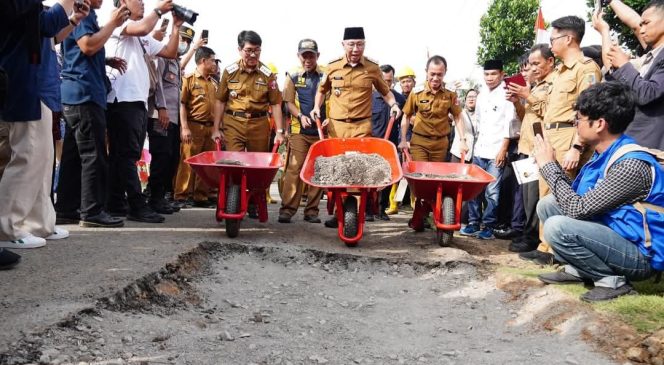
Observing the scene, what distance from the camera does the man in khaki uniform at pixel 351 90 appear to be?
18.3 ft

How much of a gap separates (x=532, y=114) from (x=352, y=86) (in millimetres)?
1788

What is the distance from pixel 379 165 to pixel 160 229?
202cm

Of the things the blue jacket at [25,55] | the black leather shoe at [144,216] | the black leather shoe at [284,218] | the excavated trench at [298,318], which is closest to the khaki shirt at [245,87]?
the black leather shoe at [284,218]

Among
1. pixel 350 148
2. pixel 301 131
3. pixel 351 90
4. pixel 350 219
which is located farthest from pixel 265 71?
pixel 350 219

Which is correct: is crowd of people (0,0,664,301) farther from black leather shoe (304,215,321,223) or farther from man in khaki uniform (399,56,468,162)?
black leather shoe (304,215,321,223)

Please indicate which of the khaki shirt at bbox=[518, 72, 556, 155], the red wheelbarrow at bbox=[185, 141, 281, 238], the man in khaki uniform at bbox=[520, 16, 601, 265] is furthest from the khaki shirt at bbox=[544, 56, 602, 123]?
the red wheelbarrow at bbox=[185, 141, 281, 238]

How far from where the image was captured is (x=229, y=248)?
431cm

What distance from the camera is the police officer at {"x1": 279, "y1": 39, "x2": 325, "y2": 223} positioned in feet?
19.0

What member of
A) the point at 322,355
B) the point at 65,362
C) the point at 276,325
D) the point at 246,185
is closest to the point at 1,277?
the point at 65,362

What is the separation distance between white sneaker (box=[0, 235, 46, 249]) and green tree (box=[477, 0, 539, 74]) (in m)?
26.7

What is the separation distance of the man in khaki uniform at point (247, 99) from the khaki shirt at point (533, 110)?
2.38 meters

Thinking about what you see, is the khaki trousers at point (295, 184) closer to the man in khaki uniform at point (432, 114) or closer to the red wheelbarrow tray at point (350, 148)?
the red wheelbarrow tray at point (350, 148)

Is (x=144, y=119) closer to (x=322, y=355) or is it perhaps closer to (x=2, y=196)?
(x=2, y=196)

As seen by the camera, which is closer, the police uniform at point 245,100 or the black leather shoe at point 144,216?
the black leather shoe at point 144,216
